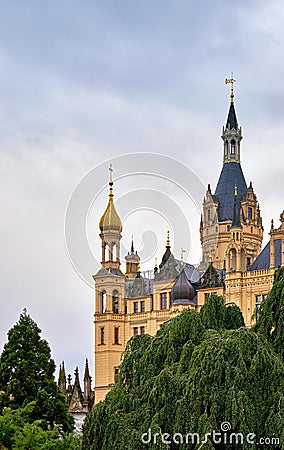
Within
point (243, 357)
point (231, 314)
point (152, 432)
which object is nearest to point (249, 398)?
point (243, 357)

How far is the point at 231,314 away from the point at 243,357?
484 centimetres

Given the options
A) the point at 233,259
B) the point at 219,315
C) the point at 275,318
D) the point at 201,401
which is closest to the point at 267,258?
the point at 233,259

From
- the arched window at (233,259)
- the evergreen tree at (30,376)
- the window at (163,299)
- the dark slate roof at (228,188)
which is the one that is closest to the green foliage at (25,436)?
the evergreen tree at (30,376)

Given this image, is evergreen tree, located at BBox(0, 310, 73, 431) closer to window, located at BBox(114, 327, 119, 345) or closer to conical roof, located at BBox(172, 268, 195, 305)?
conical roof, located at BBox(172, 268, 195, 305)

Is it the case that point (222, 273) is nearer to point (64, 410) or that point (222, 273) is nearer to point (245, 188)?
point (245, 188)

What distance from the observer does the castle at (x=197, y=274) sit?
60906 millimetres

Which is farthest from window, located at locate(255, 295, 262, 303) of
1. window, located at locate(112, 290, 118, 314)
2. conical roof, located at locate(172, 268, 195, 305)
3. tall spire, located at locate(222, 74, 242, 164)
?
tall spire, located at locate(222, 74, 242, 164)

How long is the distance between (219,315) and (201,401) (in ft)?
17.7

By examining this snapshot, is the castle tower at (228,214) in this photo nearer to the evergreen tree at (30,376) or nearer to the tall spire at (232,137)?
the tall spire at (232,137)

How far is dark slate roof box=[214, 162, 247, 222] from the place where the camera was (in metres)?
74.6

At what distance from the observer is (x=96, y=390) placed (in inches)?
2633

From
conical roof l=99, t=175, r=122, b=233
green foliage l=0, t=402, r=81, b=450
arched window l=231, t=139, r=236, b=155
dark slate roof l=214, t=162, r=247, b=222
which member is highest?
arched window l=231, t=139, r=236, b=155

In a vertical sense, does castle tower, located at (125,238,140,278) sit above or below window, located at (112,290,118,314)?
above

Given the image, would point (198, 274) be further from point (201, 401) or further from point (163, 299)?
point (201, 401)
